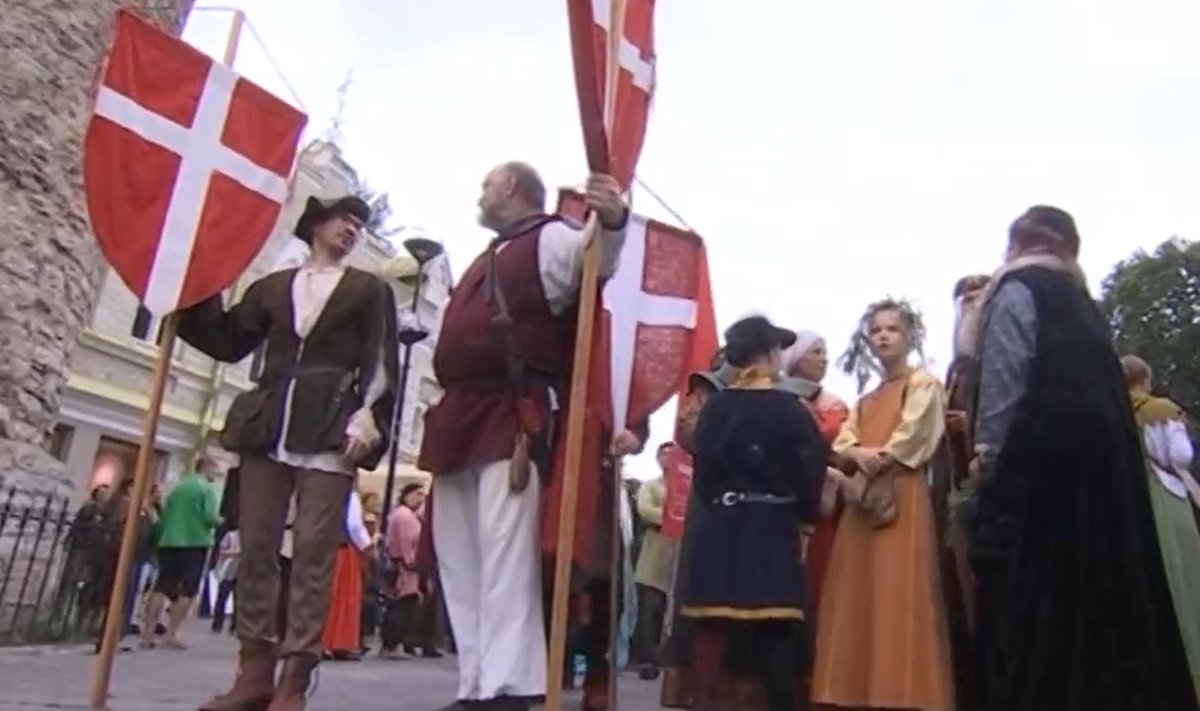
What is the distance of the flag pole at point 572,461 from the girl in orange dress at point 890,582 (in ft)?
5.14

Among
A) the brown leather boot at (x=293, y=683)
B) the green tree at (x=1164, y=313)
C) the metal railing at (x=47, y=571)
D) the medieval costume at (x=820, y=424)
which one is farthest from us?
the green tree at (x=1164, y=313)

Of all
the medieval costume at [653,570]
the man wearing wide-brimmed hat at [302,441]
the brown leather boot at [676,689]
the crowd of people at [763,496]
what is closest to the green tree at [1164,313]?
the medieval costume at [653,570]

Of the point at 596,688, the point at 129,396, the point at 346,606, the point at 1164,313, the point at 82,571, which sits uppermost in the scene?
the point at 1164,313

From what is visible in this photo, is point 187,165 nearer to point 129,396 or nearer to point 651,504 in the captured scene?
point 651,504

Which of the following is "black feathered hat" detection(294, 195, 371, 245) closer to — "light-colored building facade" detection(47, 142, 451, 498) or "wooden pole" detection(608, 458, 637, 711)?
"wooden pole" detection(608, 458, 637, 711)

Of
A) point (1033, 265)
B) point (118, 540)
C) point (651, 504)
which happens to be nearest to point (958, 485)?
point (1033, 265)

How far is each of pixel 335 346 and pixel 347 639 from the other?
19.0ft

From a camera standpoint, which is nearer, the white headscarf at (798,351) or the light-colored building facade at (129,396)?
the white headscarf at (798,351)

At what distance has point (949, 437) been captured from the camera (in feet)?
16.9

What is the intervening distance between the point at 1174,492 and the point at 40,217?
27.2 ft

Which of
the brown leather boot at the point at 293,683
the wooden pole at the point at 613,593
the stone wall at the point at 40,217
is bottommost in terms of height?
the brown leather boot at the point at 293,683

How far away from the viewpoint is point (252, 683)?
13.1ft

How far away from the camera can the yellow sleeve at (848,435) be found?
5.11 m

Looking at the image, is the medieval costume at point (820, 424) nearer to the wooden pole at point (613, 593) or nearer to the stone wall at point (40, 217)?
the wooden pole at point (613, 593)
